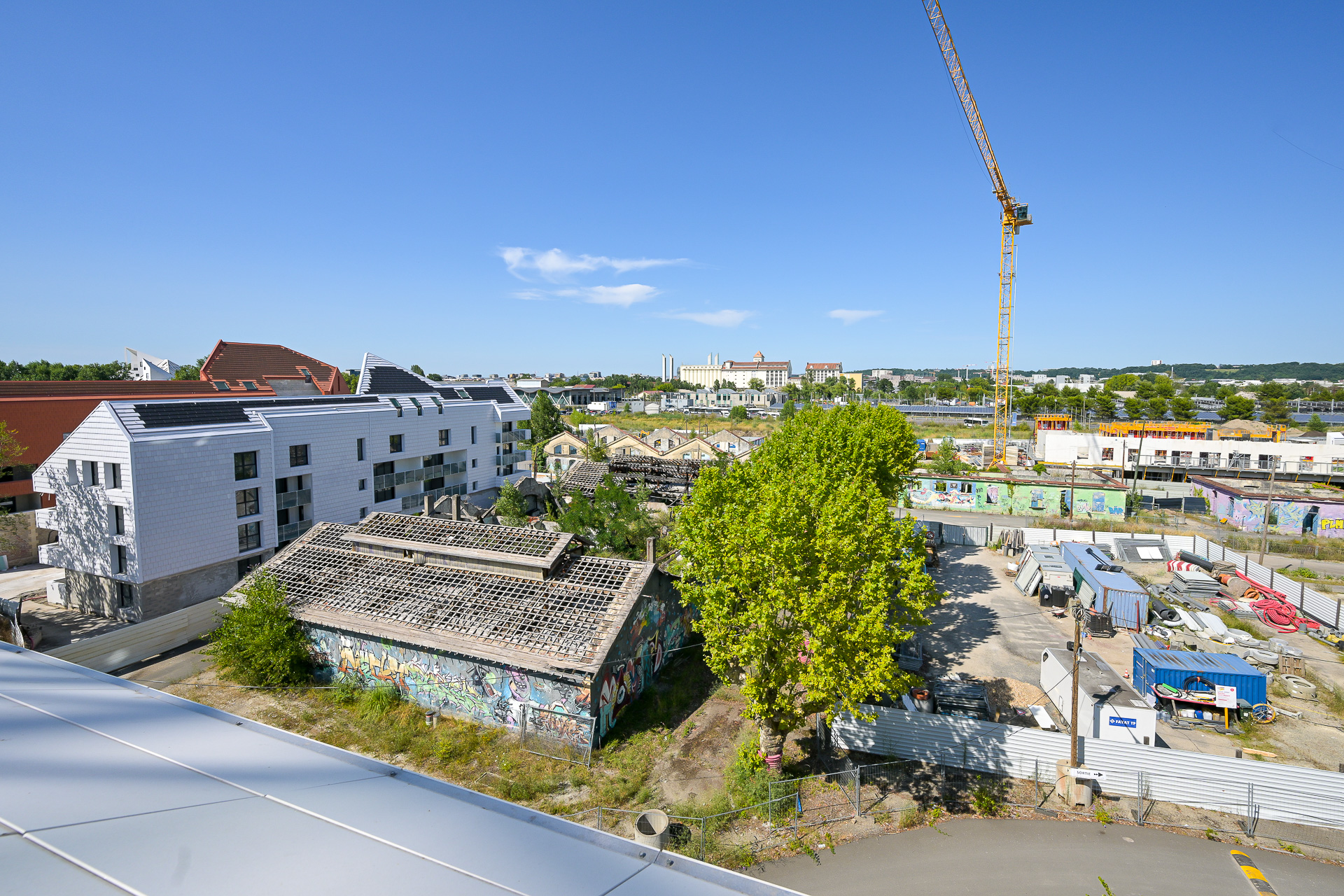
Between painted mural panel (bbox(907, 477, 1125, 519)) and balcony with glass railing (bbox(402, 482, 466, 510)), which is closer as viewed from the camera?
balcony with glass railing (bbox(402, 482, 466, 510))

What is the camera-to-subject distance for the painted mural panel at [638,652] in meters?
18.8

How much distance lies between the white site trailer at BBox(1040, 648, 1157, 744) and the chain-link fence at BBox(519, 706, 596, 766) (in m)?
14.7

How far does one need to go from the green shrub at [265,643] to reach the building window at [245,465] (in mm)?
10121

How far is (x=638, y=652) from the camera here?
21078 mm

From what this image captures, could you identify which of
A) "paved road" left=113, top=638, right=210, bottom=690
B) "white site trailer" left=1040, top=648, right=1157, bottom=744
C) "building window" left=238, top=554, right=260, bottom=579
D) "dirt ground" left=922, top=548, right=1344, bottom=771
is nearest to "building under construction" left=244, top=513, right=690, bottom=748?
"paved road" left=113, top=638, right=210, bottom=690

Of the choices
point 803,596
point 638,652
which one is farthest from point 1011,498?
point 803,596

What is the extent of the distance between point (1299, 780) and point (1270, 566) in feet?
96.2

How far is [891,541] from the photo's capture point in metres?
16.7

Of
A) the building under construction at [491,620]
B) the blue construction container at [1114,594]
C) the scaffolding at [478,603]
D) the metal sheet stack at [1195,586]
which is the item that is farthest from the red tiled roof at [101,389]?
the metal sheet stack at [1195,586]

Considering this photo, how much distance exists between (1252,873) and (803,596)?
11.7 meters

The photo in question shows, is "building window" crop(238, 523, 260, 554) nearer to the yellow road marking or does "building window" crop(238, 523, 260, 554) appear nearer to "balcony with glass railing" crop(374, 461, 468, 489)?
"balcony with glass railing" crop(374, 461, 468, 489)

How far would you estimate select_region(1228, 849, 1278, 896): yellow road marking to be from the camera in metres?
13.5

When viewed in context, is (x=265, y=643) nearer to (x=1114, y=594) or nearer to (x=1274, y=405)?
A: (x=1114, y=594)

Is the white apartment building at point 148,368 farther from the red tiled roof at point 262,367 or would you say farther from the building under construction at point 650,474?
the building under construction at point 650,474
